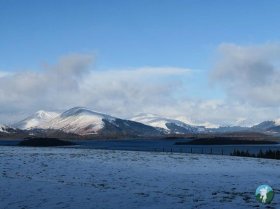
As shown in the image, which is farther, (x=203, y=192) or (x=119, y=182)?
(x=119, y=182)

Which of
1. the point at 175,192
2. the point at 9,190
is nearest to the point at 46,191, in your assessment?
the point at 9,190

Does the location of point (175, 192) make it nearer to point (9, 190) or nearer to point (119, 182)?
point (119, 182)

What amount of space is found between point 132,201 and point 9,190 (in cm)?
870

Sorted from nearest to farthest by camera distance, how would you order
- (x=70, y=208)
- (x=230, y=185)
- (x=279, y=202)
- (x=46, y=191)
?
(x=70, y=208), (x=279, y=202), (x=46, y=191), (x=230, y=185)

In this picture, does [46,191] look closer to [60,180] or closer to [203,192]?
[60,180]

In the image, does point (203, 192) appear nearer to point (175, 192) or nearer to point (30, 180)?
point (175, 192)

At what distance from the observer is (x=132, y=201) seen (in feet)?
83.4

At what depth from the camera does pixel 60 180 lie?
35406mm

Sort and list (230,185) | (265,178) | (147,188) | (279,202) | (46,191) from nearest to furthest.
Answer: (279,202) < (46,191) < (147,188) < (230,185) < (265,178)

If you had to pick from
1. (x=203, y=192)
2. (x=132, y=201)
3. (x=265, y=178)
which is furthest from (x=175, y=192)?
(x=265, y=178)

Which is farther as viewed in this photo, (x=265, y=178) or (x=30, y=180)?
(x=265, y=178)

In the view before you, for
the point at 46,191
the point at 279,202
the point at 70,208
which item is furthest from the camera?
the point at 46,191

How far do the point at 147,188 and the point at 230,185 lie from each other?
6761 millimetres

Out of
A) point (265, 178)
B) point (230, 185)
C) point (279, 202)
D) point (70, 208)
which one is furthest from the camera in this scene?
point (265, 178)
